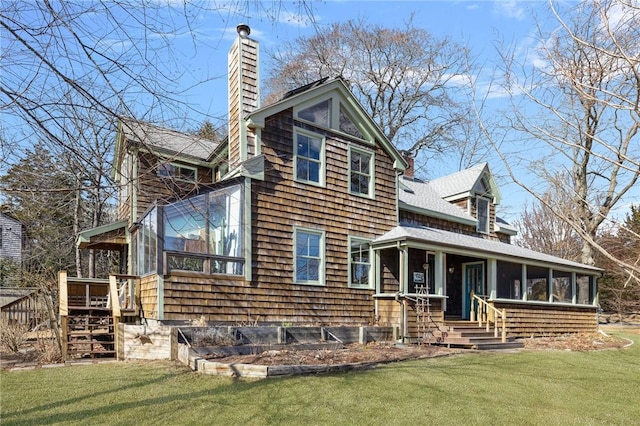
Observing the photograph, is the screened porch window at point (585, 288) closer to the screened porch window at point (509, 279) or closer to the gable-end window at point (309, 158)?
the screened porch window at point (509, 279)

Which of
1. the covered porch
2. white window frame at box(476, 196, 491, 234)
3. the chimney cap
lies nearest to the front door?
the covered porch

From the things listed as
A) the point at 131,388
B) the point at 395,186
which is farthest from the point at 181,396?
the point at 395,186

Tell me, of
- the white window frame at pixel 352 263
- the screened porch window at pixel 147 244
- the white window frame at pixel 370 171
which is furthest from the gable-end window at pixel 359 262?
the screened porch window at pixel 147 244

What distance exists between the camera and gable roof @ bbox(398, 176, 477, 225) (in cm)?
1728

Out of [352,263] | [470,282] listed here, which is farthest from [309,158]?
[470,282]

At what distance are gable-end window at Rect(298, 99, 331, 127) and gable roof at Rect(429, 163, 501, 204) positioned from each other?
808 cm

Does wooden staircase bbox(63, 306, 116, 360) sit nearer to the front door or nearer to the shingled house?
the shingled house

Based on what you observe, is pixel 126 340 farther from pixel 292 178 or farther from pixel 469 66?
pixel 469 66

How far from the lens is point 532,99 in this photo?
13.1 ft

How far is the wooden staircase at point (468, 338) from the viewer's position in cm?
1250

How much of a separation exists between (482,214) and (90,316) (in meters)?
15.3

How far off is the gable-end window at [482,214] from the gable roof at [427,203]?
91 centimetres

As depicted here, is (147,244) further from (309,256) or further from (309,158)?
(309,158)

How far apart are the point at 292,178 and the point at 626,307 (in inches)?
1036
